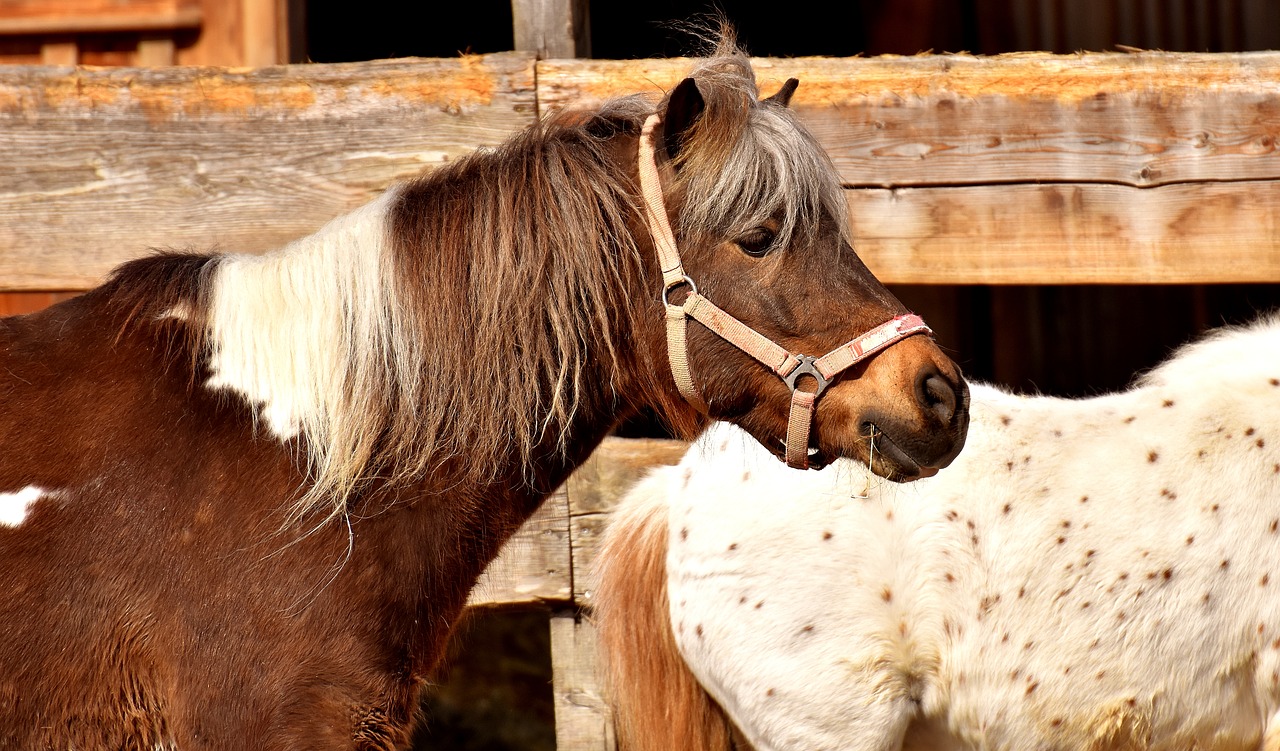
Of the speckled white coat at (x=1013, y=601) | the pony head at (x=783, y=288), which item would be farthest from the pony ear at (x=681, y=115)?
the speckled white coat at (x=1013, y=601)

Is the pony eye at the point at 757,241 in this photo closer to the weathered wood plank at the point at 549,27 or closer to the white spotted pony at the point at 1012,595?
the white spotted pony at the point at 1012,595

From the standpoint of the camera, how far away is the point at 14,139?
10.2 feet

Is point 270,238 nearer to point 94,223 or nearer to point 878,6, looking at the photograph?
point 94,223

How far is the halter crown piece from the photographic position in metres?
1.82

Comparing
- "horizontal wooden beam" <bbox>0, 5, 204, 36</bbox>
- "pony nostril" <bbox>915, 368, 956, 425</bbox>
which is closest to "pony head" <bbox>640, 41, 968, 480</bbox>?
"pony nostril" <bbox>915, 368, 956, 425</bbox>

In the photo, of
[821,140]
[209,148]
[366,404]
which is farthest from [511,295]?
[209,148]

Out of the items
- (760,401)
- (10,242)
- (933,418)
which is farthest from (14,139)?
(933,418)

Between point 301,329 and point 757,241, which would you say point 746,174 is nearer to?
point 757,241

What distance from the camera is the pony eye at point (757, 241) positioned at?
6.12 feet

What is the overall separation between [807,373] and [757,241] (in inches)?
9.5

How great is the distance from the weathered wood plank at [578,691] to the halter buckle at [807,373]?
66.0 inches

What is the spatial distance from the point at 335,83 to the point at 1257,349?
103 inches

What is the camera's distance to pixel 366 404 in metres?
1.86

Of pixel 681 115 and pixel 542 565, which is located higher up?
pixel 681 115
